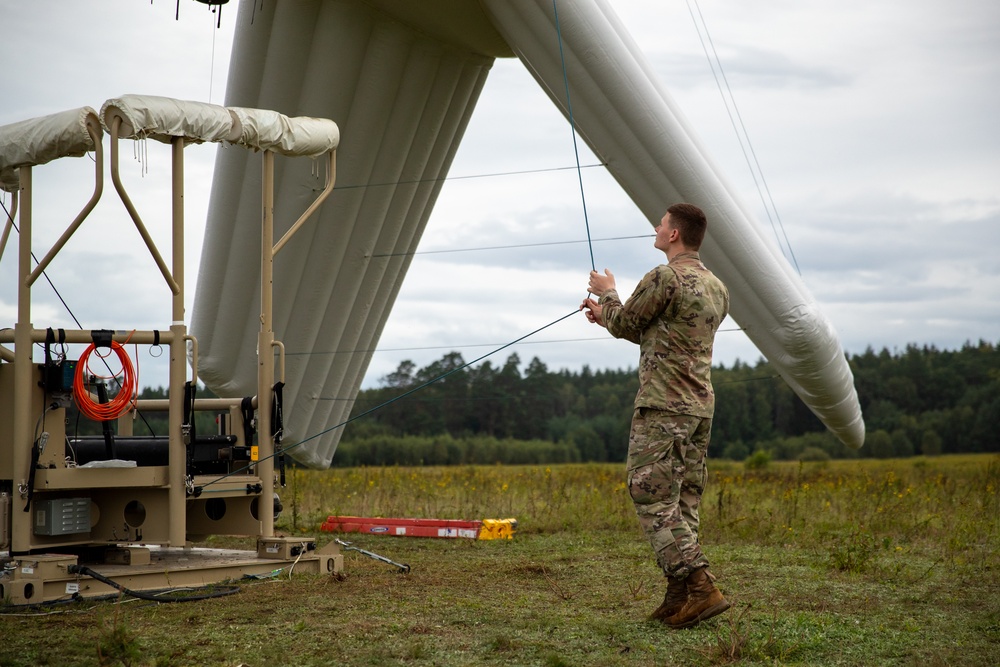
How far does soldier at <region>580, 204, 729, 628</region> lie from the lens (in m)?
4.64

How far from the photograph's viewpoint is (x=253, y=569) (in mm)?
6406

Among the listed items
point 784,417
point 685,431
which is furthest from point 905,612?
point 784,417

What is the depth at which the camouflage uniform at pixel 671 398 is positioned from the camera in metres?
4.68

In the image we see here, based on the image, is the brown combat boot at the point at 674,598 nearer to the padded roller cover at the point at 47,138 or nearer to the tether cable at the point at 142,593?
the tether cable at the point at 142,593

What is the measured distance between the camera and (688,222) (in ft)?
16.6

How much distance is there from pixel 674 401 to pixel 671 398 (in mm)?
20

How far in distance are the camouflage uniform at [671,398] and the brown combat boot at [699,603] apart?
58 millimetres

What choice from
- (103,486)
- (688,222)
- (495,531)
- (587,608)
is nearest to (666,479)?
(587,608)

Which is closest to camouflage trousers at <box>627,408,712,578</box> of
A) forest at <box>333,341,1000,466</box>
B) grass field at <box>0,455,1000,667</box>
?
grass field at <box>0,455,1000,667</box>

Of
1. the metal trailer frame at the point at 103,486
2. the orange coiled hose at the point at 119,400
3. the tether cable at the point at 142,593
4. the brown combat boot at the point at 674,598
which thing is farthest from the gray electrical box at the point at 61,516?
the brown combat boot at the point at 674,598

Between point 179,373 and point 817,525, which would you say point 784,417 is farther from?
point 179,373

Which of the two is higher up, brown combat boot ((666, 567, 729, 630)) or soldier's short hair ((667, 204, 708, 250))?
soldier's short hair ((667, 204, 708, 250))

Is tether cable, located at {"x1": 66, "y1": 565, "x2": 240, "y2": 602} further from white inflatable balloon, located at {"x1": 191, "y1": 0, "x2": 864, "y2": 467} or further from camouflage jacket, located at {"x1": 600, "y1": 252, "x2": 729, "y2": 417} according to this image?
white inflatable balloon, located at {"x1": 191, "y1": 0, "x2": 864, "y2": 467}

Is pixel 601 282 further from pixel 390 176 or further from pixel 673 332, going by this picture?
pixel 390 176
